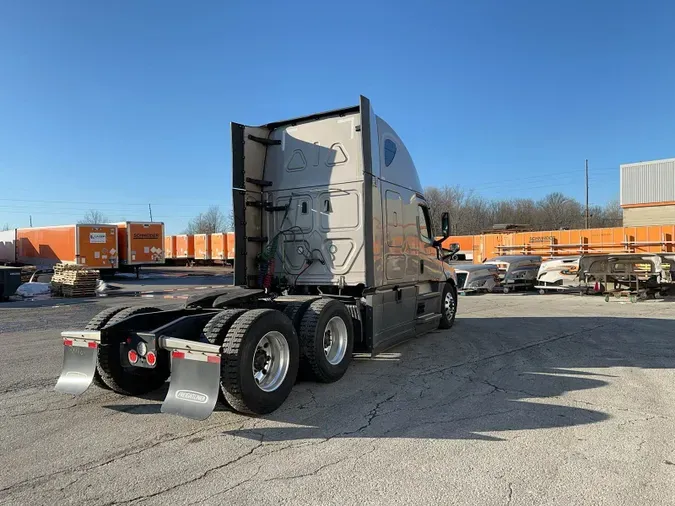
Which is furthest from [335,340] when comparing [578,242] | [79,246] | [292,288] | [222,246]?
[222,246]

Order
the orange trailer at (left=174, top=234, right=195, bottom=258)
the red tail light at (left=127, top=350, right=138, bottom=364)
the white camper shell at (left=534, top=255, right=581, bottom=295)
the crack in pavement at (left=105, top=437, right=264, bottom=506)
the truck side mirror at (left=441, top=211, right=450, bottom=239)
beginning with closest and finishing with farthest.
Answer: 1. the crack in pavement at (left=105, top=437, right=264, bottom=506)
2. the red tail light at (left=127, top=350, right=138, bottom=364)
3. the truck side mirror at (left=441, top=211, right=450, bottom=239)
4. the white camper shell at (left=534, top=255, right=581, bottom=295)
5. the orange trailer at (left=174, top=234, right=195, bottom=258)

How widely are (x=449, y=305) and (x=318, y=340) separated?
206 inches

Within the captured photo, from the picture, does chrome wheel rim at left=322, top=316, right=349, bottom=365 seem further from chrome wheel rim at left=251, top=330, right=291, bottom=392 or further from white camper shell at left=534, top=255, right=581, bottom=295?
white camper shell at left=534, top=255, right=581, bottom=295

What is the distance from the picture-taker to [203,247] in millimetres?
45281

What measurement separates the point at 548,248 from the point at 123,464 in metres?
29.6

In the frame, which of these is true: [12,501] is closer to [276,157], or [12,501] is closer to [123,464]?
[123,464]

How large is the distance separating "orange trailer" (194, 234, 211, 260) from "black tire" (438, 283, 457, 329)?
1454 inches

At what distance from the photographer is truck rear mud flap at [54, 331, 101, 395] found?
4.98m

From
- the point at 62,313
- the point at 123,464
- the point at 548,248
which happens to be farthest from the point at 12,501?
the point at 548,248

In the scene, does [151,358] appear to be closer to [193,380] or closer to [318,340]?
[193,380]

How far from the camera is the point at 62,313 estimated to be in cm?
1355

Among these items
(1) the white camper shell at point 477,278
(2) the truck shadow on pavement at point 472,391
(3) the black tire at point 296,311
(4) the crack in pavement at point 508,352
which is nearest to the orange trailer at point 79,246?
(1) the white camper shell at point 477,278

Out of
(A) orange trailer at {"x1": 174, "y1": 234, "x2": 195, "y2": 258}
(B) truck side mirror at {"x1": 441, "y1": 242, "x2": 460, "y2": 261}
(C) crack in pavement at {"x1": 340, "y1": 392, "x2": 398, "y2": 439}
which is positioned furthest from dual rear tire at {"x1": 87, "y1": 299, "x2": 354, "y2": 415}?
(A) orange trailer at {"x1": 174, "y1": 234, "x2": 195, "y2": 258}

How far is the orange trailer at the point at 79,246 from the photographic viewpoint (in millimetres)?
27141
